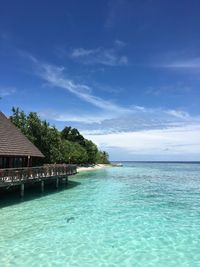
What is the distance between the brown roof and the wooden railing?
168 centimetres

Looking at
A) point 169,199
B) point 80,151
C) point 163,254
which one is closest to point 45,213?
point 163,254

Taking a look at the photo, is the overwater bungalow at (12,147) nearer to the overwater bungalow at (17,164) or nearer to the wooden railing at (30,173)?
the overwater bungalow at (17,164)

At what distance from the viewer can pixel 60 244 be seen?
43.0 ft

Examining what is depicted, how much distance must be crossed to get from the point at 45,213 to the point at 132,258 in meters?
8.80

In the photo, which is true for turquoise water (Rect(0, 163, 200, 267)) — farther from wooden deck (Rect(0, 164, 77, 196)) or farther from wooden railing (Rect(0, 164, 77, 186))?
wooden railing (Rect(0, 164, 77, 186))

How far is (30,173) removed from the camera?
25.7m

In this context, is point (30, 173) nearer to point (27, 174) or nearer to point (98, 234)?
point (27, 174)

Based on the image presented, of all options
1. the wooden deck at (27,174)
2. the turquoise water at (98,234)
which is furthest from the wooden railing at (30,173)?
the turquoise water at (98,234)

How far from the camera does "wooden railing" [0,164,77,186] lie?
2212cm

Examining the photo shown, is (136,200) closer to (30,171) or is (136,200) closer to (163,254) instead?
(30,171)

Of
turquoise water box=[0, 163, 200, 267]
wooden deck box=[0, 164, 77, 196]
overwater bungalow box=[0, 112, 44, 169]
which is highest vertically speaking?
overwater bungalow box=[0, 112, 44, 169]

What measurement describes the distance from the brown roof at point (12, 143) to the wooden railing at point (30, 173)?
1.68 m

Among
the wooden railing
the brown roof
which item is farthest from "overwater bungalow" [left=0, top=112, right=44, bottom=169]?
the wooden railing

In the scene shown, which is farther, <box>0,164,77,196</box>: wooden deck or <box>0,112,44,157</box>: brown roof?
<box>0,112,44,157</box>: brown roof
